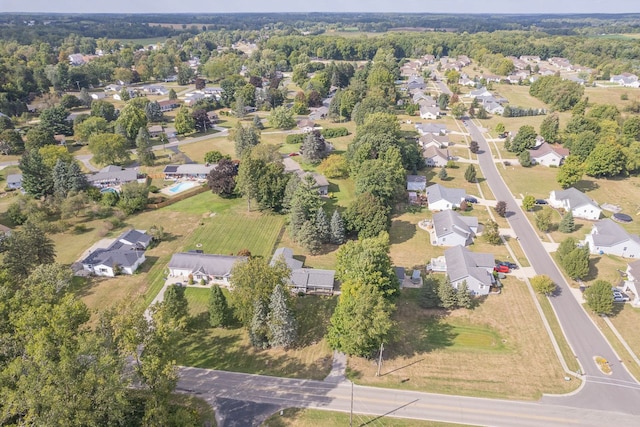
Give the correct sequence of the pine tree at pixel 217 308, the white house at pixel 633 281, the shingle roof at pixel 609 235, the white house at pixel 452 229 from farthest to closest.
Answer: the white house at pixel 452 229
the shingle roof at pixel 609 235
the white house at pixel 633 281
the pine tree at pixel 217 308

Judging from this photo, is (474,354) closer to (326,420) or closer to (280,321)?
(326,420)

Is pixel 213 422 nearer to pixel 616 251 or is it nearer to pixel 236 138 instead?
pixel 616 251

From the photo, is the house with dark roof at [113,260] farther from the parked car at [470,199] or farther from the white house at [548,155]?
the white house at [548,155]

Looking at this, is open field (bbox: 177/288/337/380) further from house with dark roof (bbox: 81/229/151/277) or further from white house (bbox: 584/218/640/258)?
white house (bbox: 584/218/640/258)

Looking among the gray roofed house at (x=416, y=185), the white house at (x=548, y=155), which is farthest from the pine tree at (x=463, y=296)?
the white house at (x=548, y=155)

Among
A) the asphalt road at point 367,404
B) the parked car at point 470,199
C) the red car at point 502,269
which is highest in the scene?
the parked car at point 470,199

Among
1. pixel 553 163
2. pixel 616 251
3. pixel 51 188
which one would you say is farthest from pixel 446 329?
pixel 51 188
